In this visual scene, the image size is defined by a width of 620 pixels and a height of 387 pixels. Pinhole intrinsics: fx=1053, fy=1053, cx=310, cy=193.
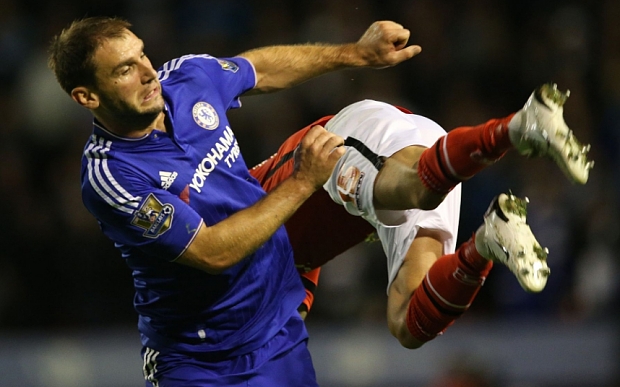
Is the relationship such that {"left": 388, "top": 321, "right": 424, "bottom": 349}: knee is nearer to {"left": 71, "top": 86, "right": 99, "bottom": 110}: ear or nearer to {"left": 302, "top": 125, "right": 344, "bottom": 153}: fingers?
{"left": 302, "top": 125, "right": 344, "bottom": 153}: fingers

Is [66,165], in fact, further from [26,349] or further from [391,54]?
[391,54]

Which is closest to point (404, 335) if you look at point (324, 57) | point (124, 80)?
point (324, 57)

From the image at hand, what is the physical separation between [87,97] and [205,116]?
19.0 inches

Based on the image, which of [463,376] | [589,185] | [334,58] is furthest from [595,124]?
[334,58]

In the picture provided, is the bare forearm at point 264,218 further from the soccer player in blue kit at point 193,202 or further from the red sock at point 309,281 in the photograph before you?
the red sock at point 309,281

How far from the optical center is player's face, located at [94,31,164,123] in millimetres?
3807

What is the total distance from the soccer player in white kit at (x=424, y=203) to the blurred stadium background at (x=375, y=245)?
2490 millimetres

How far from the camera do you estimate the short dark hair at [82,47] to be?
3.82m

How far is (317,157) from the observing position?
12.4ft

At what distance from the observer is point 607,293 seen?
6.94m

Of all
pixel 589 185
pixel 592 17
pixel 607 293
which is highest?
pixel 592 17

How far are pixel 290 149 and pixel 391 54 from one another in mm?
613

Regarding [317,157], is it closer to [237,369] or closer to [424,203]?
[424,203]

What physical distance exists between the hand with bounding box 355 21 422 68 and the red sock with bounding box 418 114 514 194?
0.79 meters
